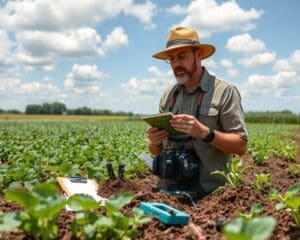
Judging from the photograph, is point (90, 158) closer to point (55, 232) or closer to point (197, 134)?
point (197, 134)

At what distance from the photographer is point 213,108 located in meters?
4.68

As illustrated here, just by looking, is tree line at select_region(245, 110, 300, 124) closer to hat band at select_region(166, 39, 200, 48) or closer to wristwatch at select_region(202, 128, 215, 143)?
hat band at select_region(166, 39, 200, 48)

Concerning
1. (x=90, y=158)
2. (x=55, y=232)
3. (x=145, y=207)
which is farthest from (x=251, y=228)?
(x=90, y=158)

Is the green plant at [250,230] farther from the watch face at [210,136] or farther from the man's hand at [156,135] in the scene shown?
the man's hand at [156,135]

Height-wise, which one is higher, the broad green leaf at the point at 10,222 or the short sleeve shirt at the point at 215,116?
the short sleeve shirt at the point at 215,116

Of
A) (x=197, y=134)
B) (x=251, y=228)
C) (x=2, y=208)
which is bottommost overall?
(x=2, y=208)

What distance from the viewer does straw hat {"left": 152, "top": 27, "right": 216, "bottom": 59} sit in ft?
15.5

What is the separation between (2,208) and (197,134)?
190 cm

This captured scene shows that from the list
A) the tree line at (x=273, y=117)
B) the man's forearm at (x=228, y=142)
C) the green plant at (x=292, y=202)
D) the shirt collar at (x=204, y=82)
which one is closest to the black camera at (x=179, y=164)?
the man's forearm at (x=228, y=142)

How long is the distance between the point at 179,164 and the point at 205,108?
65cm

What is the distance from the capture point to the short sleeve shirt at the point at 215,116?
4.62 m

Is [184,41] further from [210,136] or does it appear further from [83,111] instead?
[83,111]

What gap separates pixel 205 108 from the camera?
473cm

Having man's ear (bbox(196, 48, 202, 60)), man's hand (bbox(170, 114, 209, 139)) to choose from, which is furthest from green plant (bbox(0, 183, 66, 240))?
man's ear (bbox(196, 48, 202, 60))
